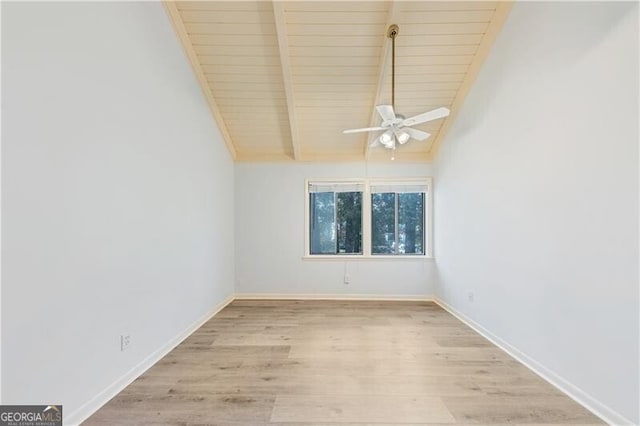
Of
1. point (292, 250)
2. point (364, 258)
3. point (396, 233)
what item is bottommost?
point (364, 258)

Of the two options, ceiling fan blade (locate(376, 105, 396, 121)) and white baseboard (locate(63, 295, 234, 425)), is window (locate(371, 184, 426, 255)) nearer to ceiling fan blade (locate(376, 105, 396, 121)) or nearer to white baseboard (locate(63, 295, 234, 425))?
ceiling fan blade (locate(376, 105, 396, 121))

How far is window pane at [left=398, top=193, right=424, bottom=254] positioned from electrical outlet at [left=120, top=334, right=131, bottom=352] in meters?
3.97

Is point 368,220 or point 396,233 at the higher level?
point 368,220

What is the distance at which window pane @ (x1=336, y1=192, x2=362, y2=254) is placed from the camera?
5.13 m

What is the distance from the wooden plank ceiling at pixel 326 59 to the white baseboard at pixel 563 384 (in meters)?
2.84

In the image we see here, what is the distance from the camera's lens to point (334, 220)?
518 cm

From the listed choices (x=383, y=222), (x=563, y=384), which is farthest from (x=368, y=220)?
(x=563, y=384)

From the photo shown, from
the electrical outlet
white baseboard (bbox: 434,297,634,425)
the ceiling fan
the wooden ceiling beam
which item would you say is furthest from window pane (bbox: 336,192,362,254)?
the electrical outlet

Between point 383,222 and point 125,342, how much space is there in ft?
12.9

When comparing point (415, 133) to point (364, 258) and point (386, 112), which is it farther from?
point (364, 258)

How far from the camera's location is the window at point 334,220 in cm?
512

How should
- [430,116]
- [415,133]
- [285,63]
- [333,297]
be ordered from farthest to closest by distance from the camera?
[333,297] → [285,63] → [415,133] → [430,116]

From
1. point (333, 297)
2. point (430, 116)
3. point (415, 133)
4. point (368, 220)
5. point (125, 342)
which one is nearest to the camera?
point (125, 342)

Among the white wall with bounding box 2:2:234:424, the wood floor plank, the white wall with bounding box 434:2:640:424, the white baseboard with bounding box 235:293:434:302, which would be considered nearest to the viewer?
the white wall with bounding box 2:2:234:424
